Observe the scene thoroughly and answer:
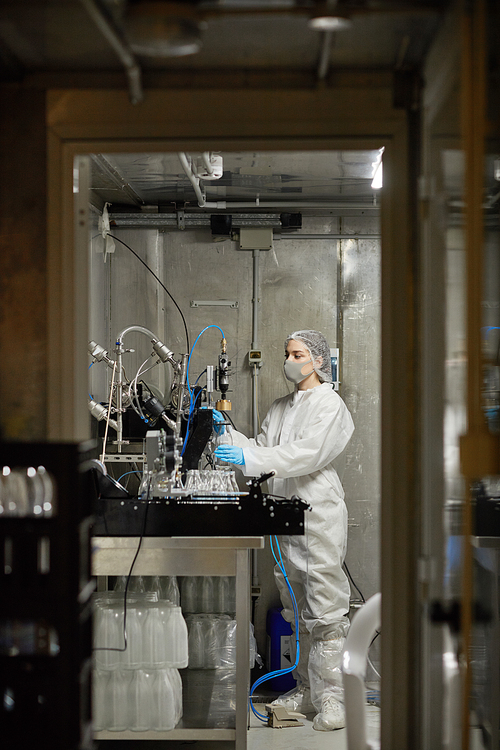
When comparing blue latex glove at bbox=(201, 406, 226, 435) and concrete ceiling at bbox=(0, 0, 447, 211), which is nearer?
concrete ceiling at bbox=(0, 0, 447, 211)

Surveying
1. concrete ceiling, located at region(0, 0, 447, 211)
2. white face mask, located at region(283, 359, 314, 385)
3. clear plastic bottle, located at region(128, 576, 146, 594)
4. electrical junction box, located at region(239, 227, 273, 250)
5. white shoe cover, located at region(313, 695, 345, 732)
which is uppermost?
electrical junction box, located at region(239, 227, 273, 250)

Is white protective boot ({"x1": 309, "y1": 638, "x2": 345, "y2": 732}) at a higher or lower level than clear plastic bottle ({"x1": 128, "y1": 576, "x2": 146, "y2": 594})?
lower

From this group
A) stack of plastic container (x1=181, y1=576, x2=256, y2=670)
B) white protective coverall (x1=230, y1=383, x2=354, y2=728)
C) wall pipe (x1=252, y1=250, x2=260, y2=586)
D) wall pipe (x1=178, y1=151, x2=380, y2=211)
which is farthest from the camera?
wall pipe (x1=252, y1=250, x2=260, y2=586)

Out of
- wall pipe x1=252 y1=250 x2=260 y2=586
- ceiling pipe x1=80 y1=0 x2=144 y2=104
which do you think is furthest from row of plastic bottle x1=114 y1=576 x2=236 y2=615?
ceiling pipe x1=80 y1=0 x2=144 y2=104

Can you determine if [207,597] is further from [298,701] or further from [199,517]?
[199,517]

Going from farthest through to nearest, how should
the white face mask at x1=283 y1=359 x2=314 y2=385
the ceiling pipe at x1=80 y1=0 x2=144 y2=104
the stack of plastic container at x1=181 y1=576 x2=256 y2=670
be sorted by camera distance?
the white face mask at x1=283 y1=359 x2=314 y2=385, the stack of plastic container at x1=181 y1=576 x2=256 y2=670, the ceiling pipe at x1=80 y1=0 x2=144 y2=104

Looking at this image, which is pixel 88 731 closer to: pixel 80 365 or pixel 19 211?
pixel 80 365

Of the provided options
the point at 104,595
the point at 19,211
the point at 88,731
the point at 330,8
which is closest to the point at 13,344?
the point at 19,211

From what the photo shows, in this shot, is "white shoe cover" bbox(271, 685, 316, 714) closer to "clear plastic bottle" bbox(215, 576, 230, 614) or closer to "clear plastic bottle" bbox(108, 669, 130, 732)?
"clear plastic bottle" bbox(215, 576, 230, 614)

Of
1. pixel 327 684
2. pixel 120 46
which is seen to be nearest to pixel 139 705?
pixel 327 684

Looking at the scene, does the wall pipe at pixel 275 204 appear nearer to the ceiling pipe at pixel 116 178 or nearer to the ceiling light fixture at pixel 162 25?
the ceiling pipe at pixel 116 178

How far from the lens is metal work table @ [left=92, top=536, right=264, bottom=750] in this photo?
2.40 metres

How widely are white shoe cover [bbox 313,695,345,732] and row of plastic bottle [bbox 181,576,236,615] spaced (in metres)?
0.60

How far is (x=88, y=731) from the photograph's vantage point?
141 centimetres
